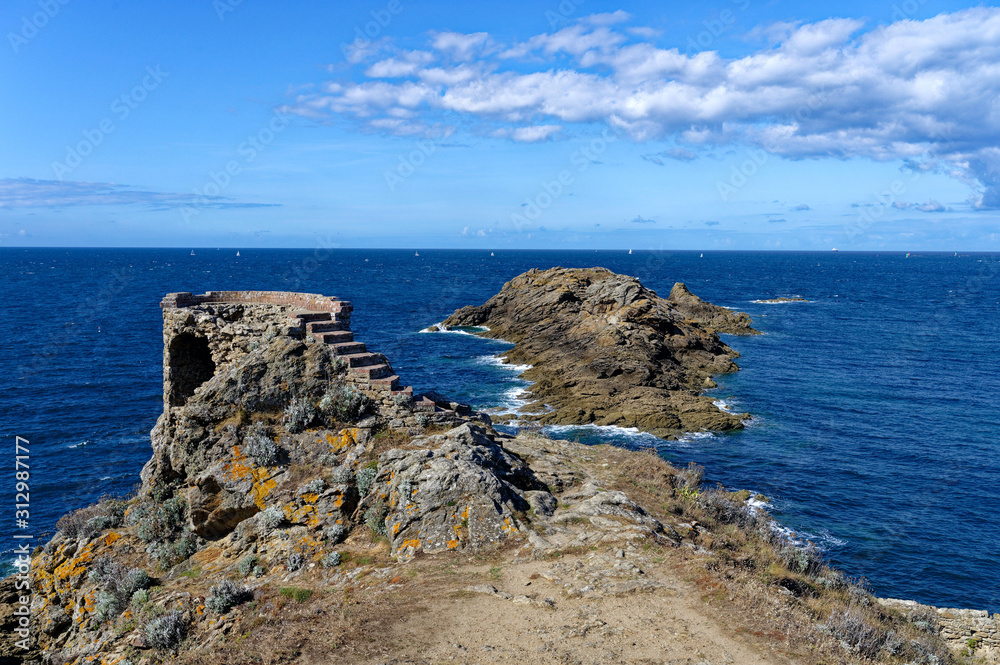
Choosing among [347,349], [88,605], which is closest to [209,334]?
[347,349]

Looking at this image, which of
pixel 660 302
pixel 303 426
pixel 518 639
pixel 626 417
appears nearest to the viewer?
pixel 518 639

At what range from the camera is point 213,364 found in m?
20.0

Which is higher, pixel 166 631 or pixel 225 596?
pixel 225 596

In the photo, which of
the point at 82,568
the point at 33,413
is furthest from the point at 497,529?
the point at 33,413

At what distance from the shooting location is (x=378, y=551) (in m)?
13.9

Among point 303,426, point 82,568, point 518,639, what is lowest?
point 82,568

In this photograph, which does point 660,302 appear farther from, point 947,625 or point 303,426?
point 303,426

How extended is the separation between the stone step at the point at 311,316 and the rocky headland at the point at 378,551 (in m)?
0.07

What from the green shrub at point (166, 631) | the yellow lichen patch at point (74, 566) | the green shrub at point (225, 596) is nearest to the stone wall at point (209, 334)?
the yellow lichen patch at point (74, 566)

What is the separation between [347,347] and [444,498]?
20.0ft

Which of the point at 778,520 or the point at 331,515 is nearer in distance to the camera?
the point at 331,515

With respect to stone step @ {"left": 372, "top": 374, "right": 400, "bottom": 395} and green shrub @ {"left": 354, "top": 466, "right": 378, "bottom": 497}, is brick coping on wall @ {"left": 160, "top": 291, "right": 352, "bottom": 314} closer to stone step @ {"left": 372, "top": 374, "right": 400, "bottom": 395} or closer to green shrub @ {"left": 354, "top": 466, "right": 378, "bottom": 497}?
stone step @ {"left": 372, "top": 374, "right": 400, "bottom": 395}

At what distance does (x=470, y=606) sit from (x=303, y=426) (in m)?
7.76

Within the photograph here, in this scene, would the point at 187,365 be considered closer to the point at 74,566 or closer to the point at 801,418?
the point at 74,566
